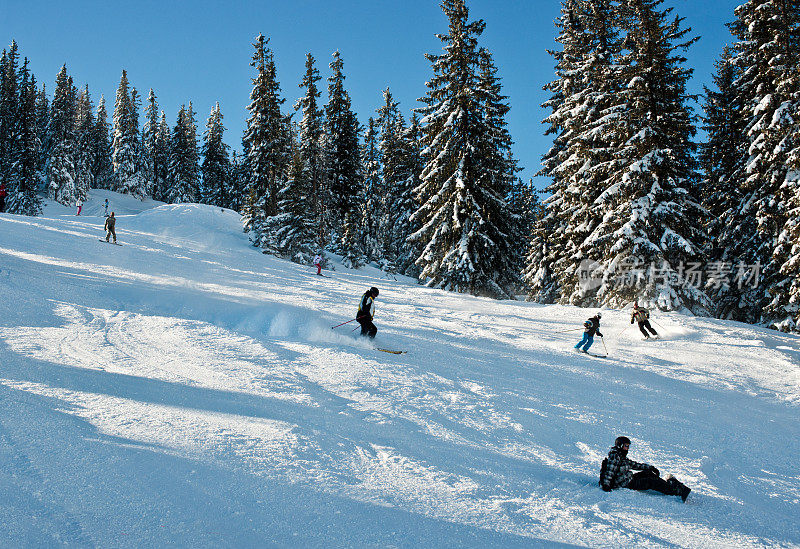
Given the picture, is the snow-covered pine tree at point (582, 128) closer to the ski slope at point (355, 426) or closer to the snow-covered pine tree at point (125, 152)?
the ski slope at point (355, 426)

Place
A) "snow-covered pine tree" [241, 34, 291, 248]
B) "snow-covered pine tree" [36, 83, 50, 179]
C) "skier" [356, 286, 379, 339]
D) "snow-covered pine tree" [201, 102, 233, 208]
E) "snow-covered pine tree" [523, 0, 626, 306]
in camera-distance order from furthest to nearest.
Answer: "snow-covered pine tree" [201, 102, 233, 208] < "snow-covered pine tree" [36, 83, 50, 179] < "snow-covered pine tree" [241, 34, 291, 248] < "snow-covered pine tree" [523, 0, 626, 306] < "skier" [356, 286, 379, 339]

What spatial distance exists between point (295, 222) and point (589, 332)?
24460 millimetres

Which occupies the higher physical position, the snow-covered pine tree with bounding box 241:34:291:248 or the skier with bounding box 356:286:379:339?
the snow-covered pine tree with bounding box 241:34:291:248

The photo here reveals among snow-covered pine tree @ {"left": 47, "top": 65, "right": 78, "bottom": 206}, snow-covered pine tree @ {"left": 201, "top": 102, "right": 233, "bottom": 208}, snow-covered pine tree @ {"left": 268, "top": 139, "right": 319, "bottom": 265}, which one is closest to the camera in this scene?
snow-covered pine tree @ {"left": 268, "top": 139, "right": 319, "bottom": 265}

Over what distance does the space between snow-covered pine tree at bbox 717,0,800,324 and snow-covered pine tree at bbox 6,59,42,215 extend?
5729cm

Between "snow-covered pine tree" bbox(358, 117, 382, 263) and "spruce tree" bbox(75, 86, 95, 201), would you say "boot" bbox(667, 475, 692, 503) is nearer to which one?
"snow-covered pine tree" bbox(358, 117, 382, 263)

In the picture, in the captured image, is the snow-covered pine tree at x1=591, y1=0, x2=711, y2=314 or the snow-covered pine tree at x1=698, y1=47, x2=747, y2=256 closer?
the snow-covered pine tree at x1=591, y1=0, x2=711, y2=314

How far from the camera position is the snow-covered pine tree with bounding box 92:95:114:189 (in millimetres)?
76625

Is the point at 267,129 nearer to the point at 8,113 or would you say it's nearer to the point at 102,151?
the point at 8,113

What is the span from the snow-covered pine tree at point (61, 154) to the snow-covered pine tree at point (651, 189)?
61.0 m

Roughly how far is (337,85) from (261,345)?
38.4m

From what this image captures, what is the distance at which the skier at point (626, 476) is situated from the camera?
625cm

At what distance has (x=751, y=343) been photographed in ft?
51.0

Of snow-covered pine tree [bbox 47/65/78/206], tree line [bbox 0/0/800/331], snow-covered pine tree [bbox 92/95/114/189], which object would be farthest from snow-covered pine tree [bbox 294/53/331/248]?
snow-covered pine tree [bbox 92/95/114/189]
